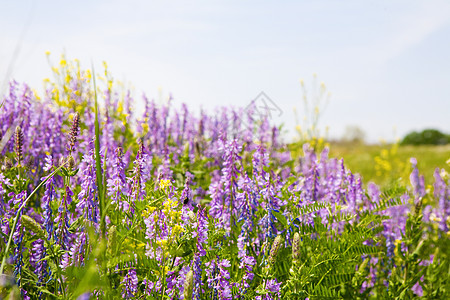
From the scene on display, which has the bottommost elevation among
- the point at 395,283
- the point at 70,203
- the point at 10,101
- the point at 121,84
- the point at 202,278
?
the point at 395,283

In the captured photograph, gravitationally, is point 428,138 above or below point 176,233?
above

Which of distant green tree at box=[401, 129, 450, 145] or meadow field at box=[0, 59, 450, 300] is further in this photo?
distant green tree at box=[401, 129, 450, 145]

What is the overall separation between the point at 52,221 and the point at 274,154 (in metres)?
2.61

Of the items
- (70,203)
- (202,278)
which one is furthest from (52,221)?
(202,278)

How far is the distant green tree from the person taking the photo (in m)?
29.1

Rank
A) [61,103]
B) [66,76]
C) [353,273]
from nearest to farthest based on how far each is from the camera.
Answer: [353,273], [61,103], [66,76]

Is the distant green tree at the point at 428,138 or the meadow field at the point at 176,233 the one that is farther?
the distant green tree at the point at 428,138

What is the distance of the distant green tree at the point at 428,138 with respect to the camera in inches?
1147

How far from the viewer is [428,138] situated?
29.2m

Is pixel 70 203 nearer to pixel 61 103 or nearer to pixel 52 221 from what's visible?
pixel 52 221

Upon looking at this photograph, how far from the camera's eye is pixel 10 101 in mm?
3969

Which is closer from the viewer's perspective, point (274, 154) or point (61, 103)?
point (274, 154)

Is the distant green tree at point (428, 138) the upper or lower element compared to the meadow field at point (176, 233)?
upper

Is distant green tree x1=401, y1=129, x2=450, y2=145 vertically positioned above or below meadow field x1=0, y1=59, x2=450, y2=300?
above
